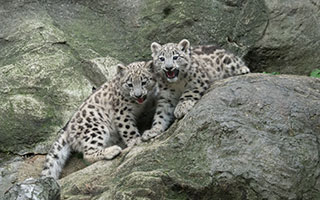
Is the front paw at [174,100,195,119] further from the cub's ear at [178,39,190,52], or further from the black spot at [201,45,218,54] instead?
the black spot at [201,45,218,54]

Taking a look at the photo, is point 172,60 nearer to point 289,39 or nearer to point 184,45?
point 184,45

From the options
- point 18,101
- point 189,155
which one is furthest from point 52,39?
point 189,155

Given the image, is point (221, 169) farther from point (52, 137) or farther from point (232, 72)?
point (52, 137)

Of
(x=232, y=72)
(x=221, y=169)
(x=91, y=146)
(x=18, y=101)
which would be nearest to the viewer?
(x=221, y=169)

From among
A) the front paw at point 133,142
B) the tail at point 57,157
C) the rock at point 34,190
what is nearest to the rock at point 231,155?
the rock at point 34,190

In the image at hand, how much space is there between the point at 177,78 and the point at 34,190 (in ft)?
9.17

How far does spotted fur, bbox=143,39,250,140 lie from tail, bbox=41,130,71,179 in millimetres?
1582

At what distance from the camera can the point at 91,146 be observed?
789cm

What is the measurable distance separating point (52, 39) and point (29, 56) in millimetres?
582

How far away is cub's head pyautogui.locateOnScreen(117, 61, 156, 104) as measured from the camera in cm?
809

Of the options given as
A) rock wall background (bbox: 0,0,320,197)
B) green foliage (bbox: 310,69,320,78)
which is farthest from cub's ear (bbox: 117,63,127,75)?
green foliage (bbox: 310,69,320,78)

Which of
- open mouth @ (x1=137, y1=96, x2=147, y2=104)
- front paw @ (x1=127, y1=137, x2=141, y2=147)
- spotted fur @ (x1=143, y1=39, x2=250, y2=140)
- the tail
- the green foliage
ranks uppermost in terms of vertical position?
spotted fur @ (x1=143, y1=39, x2=250, y2=140)

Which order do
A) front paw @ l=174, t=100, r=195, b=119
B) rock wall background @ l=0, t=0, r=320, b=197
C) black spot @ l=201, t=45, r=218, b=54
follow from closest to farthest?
front paw @ l=174, t=100, r=195, b=119 → black spot @ l=201, t=45, r=218, b=54 → rock wall background @ l=0, t=0, r=320, b=197

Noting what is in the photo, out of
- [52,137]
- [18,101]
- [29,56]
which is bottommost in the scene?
[52,137]
